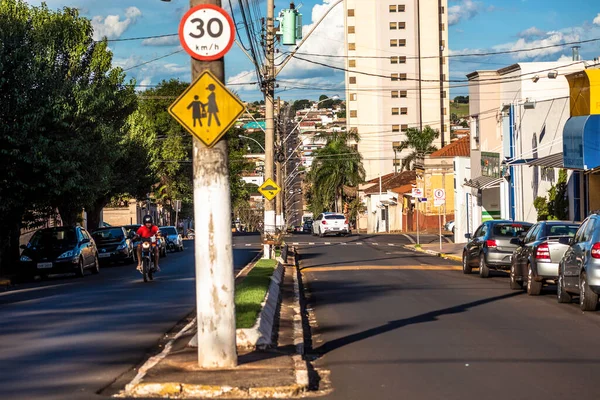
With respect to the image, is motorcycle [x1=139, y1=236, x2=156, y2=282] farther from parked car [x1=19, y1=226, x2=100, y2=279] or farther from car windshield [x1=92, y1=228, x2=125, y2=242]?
car windshield [x1=92, y1=228, x2=125, y2=242]

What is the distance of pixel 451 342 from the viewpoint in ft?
40.2

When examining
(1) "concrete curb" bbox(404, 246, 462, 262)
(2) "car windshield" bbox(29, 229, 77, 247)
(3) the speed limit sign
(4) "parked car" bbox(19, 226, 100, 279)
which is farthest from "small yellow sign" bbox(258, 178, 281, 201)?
(3) the speed limit sign

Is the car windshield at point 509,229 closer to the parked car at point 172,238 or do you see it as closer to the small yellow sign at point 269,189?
the small yellow sign at point 269,189

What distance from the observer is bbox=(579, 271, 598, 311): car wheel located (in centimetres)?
1588

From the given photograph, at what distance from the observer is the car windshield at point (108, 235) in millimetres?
38406

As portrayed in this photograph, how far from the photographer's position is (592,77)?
2997 centimetres

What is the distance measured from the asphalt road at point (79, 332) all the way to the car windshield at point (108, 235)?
14.9 m

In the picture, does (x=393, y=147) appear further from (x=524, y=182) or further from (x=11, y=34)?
(x=11, y=34)

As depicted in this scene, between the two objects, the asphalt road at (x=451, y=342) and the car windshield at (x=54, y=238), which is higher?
the car windshield at (x=54, y=238)

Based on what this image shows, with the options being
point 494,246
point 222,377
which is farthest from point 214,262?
point 494,246

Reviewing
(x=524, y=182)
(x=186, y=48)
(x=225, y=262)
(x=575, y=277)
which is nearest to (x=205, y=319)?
(x=225, y=262)

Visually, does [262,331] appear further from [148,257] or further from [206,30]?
[148,257]

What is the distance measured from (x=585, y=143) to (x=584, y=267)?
13295mm

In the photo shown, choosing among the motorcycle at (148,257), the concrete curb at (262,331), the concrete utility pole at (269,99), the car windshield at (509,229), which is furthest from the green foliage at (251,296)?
the concrete utility pole at (269,99)
